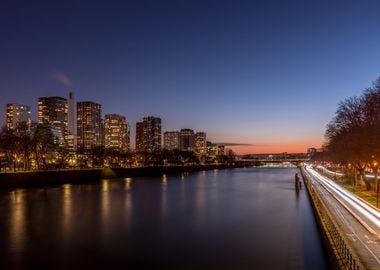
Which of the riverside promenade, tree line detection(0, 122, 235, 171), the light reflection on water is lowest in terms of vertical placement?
the light reflection on water

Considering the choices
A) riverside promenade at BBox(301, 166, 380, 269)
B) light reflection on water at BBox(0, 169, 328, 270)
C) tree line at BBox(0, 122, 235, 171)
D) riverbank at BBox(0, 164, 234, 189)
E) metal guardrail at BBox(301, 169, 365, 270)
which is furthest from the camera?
tree line at BBox(0, 122, 235, 171)

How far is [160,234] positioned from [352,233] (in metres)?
16.7

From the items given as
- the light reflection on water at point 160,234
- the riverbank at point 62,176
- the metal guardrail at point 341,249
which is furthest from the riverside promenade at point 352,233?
the riverbank at point 62,176

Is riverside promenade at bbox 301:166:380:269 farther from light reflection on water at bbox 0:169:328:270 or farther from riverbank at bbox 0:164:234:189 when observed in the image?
riverbank at bbox 0:164:234:189

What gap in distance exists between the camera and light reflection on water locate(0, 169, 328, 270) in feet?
83.6

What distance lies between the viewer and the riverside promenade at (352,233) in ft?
55.4

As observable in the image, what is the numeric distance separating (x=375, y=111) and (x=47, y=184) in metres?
66.3

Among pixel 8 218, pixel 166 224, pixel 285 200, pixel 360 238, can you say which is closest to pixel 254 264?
pixel 360 238

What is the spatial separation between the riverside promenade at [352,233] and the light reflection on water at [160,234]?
88.5 inches

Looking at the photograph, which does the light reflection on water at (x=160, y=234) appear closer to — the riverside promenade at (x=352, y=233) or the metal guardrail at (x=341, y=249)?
the metal guardrail at (x=341, y=249)

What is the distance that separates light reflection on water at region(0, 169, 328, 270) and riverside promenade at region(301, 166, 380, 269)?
2.25 metres

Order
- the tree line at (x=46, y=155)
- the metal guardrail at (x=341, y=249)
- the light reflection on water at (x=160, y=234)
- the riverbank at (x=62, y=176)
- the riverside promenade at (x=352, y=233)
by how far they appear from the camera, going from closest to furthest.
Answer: the metal guardrail at (x=341, y=249) → the riverside promenade at (x=352, y=233) → the light reflection on water at (x=160, y=234) → the riverbank at (x=62, y=176) → the tree line at (x=46, y=155)

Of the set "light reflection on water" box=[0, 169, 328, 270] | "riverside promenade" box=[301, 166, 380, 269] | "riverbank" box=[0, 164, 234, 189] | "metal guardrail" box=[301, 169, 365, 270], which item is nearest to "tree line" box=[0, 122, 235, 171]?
"riverbank" box=[0, 164, 234, 189]

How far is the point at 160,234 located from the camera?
112 ft
